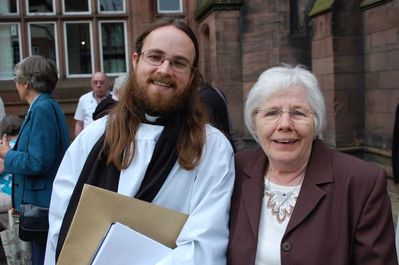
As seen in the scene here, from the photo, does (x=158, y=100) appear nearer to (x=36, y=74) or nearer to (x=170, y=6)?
(x=36, y=74)

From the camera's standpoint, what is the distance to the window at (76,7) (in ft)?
35.2

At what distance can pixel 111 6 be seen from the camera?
35.7 ft

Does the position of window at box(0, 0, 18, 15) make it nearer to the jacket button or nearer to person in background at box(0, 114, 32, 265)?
person in background at box(0, 114, 32, 265)

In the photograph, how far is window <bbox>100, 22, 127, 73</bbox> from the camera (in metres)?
10.9

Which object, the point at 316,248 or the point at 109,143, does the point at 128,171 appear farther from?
the point at 316,248

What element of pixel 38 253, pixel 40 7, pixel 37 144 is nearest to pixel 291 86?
pixel 37 144

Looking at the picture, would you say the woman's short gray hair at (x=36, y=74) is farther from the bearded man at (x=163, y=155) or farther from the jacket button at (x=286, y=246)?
the jacket button at (x=286, y=246)

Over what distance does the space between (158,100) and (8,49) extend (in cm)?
961

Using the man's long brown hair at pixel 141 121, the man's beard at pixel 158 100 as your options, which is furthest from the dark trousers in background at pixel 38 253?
the man's beard at pixel 158 100

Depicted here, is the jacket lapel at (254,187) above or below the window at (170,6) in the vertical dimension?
below

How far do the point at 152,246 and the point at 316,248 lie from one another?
60cm

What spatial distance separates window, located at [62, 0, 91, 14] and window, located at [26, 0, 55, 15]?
29 centimetres

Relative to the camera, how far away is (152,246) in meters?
1.88

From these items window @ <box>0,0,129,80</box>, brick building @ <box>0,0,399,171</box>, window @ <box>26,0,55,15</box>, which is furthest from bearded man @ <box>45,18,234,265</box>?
window @ <box>26,0,55,15</box>
